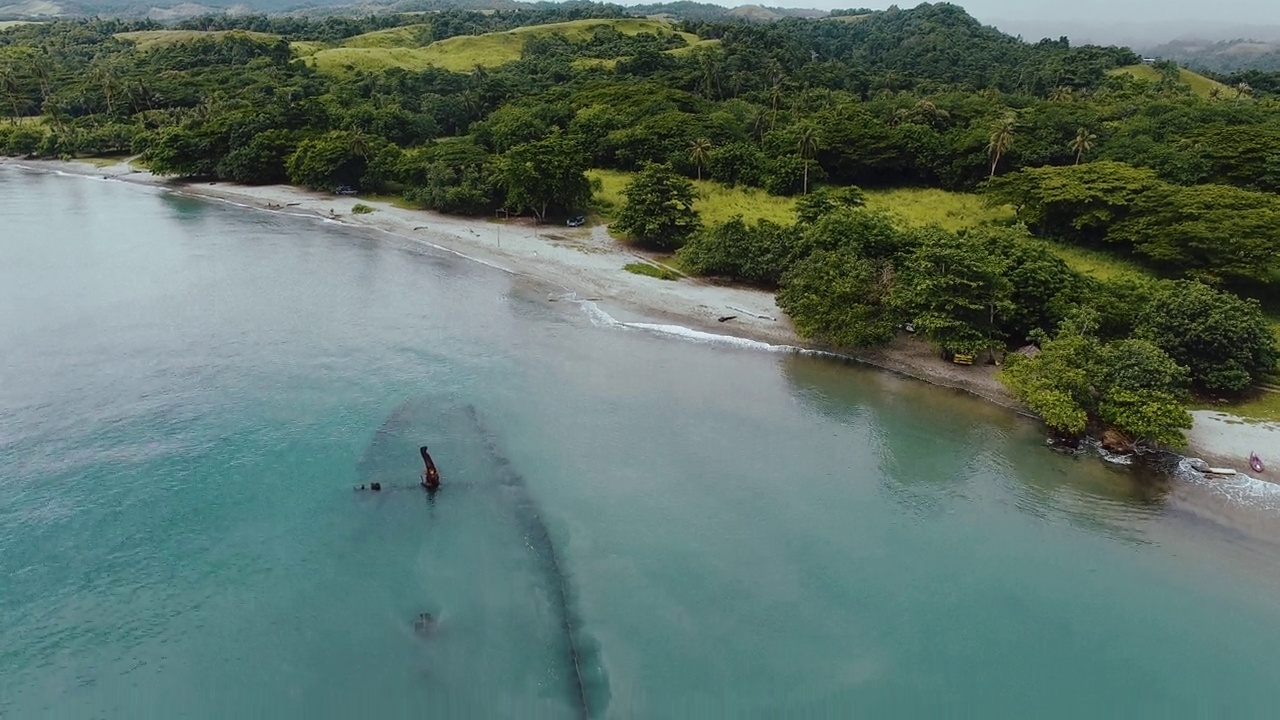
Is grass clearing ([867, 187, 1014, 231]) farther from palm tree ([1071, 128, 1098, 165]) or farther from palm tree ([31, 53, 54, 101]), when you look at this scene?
palm tree ([31, 53, 54, 101])

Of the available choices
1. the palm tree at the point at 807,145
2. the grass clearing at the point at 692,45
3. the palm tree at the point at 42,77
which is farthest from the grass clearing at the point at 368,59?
the palm tree at the point at 807,145

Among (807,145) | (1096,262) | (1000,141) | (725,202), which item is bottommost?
(1096,262)

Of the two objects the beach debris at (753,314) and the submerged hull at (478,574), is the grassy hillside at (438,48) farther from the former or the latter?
the submerged hull at (478,574)

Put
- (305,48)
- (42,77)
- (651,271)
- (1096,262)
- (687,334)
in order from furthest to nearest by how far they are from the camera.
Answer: (305,48), (42,77), (651,271), (1096,262), (687,334)

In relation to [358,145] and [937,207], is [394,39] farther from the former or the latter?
[937,207]

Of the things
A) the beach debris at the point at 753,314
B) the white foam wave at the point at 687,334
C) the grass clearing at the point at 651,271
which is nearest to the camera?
the white foam wave at the point at 687,334

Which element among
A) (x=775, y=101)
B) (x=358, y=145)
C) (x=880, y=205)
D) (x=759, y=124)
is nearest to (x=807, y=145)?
(x=880, y=205)

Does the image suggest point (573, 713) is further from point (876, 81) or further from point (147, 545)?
point (876, 81)

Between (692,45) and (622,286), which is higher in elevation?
(692,45)
